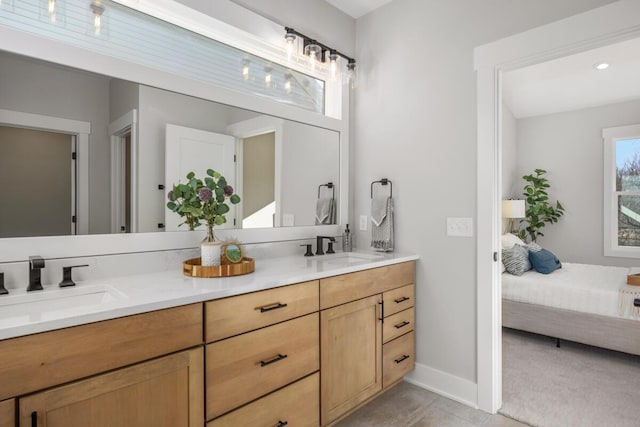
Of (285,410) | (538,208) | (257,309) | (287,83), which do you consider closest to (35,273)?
(257,309)

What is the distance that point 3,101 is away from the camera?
1.43 metres

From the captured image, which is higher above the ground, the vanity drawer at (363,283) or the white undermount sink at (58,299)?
the white undermount sink at (58,299)

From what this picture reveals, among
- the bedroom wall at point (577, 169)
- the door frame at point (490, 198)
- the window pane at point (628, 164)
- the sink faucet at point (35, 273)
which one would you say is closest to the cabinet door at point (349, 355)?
the door frame at point (490, 198)

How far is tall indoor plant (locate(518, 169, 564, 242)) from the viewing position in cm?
514

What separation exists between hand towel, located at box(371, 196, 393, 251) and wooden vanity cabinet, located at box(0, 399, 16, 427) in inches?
82.0

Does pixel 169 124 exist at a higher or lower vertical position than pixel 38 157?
higher

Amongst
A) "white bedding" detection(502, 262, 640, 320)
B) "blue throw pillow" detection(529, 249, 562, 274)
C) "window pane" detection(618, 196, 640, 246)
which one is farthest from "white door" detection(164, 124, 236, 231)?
"window pane" detection(618, 196, 640, 246)

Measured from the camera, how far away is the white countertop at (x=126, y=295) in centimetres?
101

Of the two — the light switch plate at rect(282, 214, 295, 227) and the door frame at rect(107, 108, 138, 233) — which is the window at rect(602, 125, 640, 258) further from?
the door frame at rect(107, 108, 138, 233)

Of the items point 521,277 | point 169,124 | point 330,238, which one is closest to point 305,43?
point 169,124

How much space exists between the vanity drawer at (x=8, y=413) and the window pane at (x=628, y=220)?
243 inches

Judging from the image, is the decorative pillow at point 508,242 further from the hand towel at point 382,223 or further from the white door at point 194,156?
the white door at point 194,156

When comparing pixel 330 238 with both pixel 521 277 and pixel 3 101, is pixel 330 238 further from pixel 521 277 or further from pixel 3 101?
pixel 521 277

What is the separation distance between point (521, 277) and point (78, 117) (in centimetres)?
362
